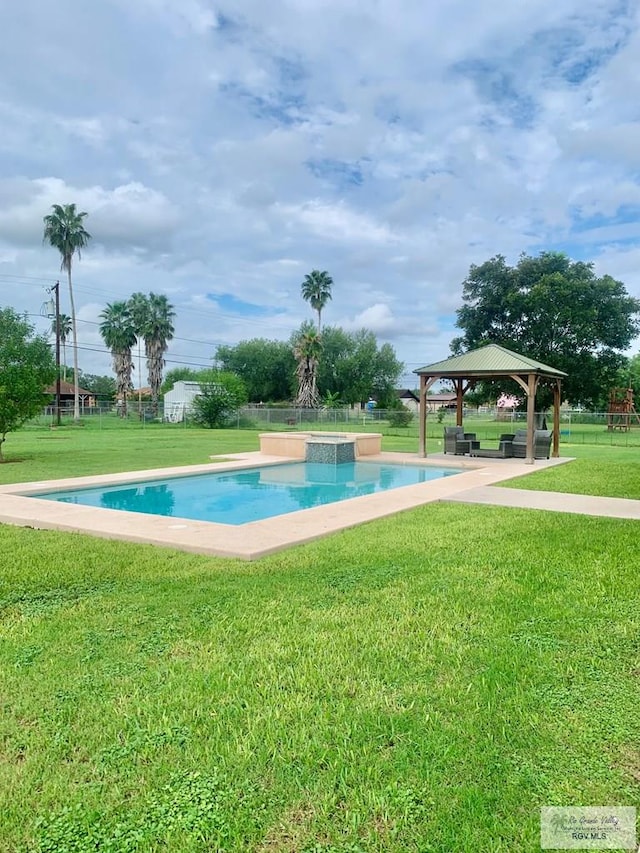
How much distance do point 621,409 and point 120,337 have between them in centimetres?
3451

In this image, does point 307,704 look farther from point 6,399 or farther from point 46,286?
point 46,286

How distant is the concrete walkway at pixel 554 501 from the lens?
25.0ft

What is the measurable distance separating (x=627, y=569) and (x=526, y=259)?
26.3 metres

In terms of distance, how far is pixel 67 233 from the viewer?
117 feet

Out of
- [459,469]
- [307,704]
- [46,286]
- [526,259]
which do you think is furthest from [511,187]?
[46,286]

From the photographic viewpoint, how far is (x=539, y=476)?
457 inches

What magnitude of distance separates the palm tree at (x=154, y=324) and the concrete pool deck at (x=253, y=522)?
3302 cm

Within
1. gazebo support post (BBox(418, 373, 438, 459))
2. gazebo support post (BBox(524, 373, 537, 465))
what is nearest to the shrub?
gazebo support post (BBox(418, 373, 438, 459))

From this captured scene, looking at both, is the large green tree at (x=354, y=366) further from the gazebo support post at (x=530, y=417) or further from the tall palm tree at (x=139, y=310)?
the gazebo support post at (x=530, y=417)

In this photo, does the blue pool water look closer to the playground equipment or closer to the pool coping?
the pool coping

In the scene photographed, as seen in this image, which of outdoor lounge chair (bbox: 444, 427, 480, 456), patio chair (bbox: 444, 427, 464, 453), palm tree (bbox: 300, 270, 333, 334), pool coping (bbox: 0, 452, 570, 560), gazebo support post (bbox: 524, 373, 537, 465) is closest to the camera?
pool coping (bbox: 0, 452, 570, 560)

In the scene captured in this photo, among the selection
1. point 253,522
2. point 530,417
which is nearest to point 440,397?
point 530,417

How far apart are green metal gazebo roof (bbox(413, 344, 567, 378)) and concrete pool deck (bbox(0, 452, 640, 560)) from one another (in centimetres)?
412

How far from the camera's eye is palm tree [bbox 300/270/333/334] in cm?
4497
